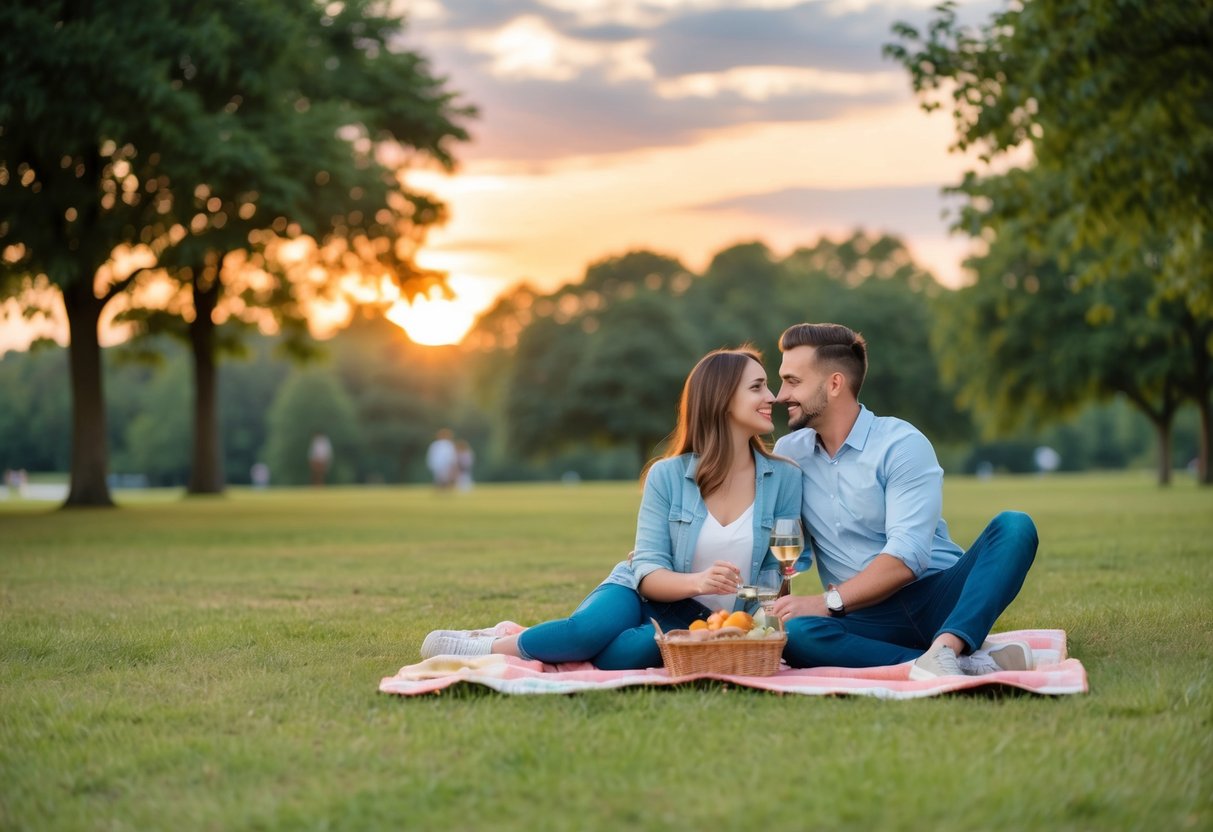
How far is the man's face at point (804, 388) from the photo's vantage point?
655 centimetres

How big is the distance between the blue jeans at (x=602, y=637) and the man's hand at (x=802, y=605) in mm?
639

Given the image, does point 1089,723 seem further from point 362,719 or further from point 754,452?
point 362,719

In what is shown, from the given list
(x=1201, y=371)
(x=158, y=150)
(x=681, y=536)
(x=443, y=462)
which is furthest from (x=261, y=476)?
(x=681, y=536)

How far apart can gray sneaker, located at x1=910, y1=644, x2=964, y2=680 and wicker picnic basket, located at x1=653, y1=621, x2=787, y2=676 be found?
59cm

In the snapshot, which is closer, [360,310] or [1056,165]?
[1056,165]

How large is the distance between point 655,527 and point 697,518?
0.70ft

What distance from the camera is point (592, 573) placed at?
12.4 metres

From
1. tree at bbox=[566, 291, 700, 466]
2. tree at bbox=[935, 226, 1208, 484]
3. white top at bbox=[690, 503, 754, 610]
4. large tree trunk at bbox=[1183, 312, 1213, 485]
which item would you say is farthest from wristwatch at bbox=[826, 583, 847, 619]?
tree at bbox=[566, 291, 700, 466]

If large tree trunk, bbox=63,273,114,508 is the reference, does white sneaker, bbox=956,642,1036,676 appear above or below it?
below

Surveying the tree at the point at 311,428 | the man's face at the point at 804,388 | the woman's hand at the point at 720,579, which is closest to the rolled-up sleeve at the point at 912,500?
the man's face at the point at 804,388

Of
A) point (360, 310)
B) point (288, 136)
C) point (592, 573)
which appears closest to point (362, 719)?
point (592, 573)

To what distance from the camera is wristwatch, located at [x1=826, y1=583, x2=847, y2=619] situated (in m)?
6.28

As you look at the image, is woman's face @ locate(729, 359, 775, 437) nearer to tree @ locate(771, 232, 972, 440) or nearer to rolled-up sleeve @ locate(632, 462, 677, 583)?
rolled-up sleeve @ locate(632, 462, 677, 583)

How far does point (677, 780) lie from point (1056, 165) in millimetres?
15539
